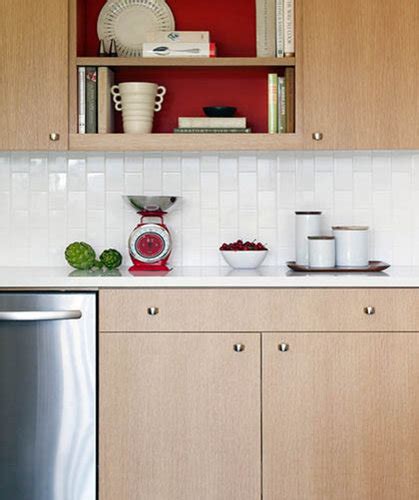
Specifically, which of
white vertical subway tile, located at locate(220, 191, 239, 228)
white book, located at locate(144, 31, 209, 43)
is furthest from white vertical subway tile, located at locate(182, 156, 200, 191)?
white book, located at locate(144, 31, 209, 43)

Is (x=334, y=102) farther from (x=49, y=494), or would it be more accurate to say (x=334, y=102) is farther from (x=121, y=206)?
(x=49, y=494)

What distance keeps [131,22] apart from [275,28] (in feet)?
1.95

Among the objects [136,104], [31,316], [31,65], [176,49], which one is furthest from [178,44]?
[31,316]

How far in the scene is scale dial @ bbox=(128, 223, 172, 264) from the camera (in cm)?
344

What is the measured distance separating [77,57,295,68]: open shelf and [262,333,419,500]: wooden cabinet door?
1061 millimetres

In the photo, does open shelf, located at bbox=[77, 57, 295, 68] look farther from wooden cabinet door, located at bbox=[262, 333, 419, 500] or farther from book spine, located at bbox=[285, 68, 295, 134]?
wooden cabinet door, located at bbox=[262, 333, 419, 500]

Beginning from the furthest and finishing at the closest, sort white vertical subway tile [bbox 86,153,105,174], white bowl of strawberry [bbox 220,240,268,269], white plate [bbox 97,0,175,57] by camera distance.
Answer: white vertical subway tile [bbox 86,153,105,174] < white plate [bbox 97,0,175,57] < white bowl of strawberry [bbox 220,240,268,269]

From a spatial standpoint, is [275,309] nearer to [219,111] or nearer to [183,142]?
[183,142]

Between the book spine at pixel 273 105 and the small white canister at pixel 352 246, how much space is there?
48 centimetres

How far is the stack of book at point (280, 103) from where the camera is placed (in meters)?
3.40

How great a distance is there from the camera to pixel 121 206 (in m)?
3.71

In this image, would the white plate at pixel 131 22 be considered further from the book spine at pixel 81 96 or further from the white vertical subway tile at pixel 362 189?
the white vertical subway tile at pixel 362 189

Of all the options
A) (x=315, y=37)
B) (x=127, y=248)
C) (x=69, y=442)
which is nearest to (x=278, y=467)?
(x=69, y=442)

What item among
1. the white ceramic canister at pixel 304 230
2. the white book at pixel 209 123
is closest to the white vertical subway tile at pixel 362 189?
the white ceramic canister at pixel 304 230
